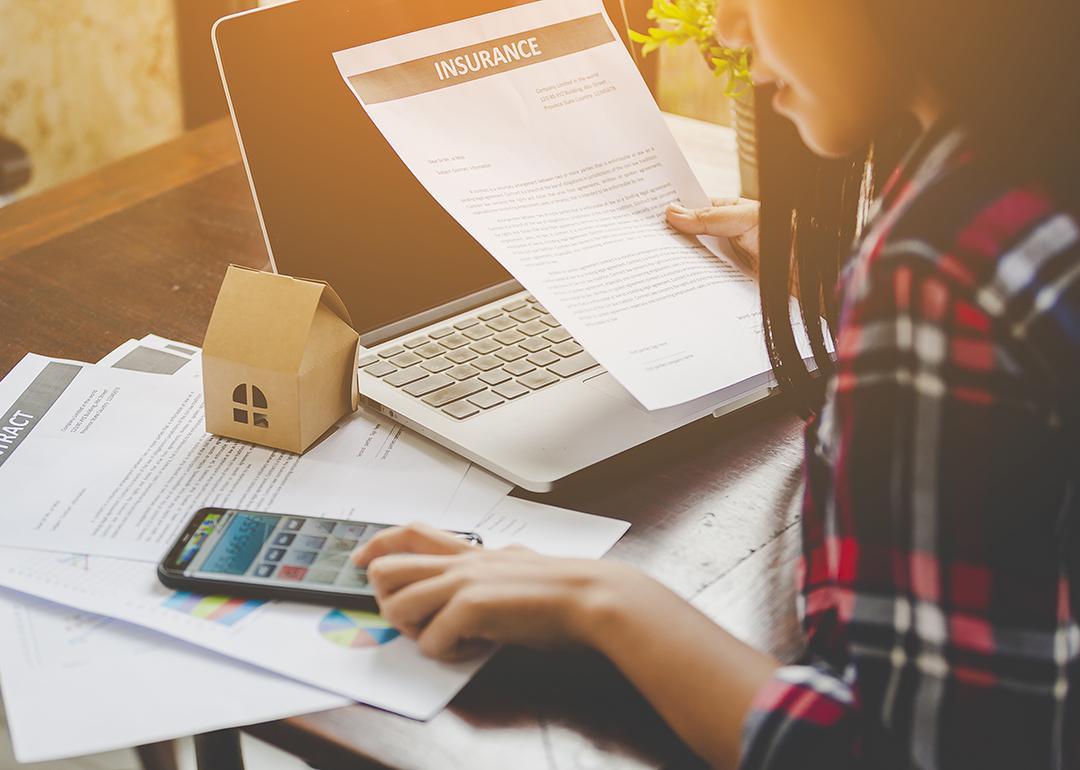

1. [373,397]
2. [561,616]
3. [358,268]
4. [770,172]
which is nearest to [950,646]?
[561,616]

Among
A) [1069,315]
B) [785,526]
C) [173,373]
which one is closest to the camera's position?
[1069,315]

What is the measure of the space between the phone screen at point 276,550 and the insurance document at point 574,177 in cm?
19

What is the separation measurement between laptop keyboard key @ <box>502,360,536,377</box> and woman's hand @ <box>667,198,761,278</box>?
0.50 feet

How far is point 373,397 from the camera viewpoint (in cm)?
74

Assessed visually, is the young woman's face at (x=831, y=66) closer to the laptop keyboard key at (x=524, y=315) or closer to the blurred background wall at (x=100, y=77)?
the laptop keyboard key at (x=524, y=315)

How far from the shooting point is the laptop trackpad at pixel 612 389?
73 cm

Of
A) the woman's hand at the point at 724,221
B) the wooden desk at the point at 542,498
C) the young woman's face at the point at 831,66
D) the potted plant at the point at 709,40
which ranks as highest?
the young woman's face at the point at 831,66

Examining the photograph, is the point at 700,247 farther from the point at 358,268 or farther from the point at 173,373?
the point at 173,373

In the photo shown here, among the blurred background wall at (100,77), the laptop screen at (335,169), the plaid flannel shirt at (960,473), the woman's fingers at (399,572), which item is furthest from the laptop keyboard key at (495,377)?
the blurred background wall at (100,77)

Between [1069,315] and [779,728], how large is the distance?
20cm

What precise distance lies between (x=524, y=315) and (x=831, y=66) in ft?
1.32

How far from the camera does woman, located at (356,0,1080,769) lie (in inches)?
15.9

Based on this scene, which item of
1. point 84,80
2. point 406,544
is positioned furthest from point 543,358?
point 84,80

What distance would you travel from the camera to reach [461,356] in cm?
78
